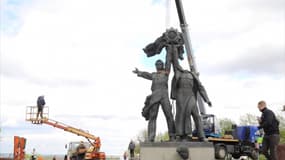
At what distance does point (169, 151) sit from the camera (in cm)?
995

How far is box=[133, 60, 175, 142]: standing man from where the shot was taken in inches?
426

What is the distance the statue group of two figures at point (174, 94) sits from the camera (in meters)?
10.6

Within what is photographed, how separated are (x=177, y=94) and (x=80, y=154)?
37.8ft

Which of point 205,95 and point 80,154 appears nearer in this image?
point 205,95

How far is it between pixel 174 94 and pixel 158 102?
48 centimetres

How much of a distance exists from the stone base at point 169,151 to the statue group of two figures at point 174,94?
1.65 feet

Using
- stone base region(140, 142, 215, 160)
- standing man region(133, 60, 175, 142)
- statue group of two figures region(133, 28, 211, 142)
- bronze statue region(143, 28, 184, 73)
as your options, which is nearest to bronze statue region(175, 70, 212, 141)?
statue group of two figures region(133, 28, 211, 142)

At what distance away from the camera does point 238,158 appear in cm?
2298

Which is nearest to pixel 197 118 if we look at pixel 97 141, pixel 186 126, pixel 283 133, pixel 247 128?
pixel 186 126

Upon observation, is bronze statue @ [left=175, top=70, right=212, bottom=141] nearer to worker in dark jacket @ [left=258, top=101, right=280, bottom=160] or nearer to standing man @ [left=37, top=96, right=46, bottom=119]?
worker in dark jacket @ [left=258, top=101, right=280, bottom=160]

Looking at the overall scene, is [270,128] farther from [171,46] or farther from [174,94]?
[171,46]

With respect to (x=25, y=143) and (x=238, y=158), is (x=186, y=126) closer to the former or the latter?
(x=238, y=158)

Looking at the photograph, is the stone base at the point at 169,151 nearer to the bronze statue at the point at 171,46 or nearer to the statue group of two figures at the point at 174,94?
the statue group of two figures at the point at 174,94

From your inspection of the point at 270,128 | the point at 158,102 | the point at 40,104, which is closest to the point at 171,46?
the point at 158,102
